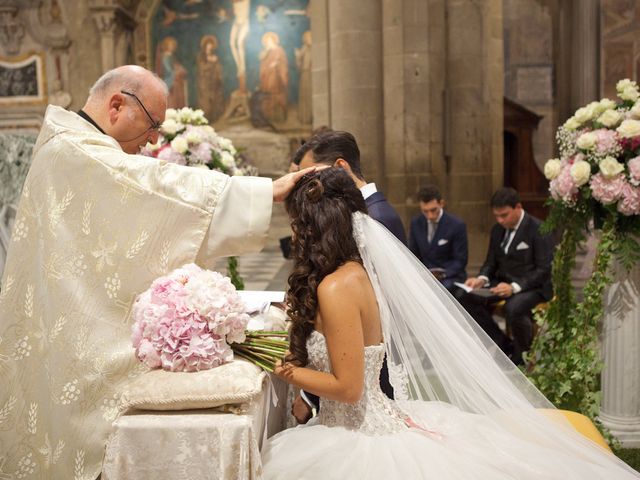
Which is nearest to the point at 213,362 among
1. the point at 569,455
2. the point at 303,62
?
the point at 569,455

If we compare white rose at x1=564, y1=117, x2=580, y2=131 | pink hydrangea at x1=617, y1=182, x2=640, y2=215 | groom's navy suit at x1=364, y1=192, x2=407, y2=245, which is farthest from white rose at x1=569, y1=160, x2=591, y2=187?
groom's navy suit at x1=364, y1=192, x2=407, y2=245

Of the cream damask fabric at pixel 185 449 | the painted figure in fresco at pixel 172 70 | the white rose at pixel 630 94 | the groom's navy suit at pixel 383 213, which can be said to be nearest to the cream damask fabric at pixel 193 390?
the cream damask fabric at pixel 185 449

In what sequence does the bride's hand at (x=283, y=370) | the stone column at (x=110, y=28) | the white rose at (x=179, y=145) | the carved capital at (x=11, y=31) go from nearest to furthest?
the bride's hand at (x=283, y=370), the white rose at (x=179, y=145), the stone column at (x=110, y=28), the carved capital at (x=11, y=31)

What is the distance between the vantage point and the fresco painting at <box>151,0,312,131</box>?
47.7 feet

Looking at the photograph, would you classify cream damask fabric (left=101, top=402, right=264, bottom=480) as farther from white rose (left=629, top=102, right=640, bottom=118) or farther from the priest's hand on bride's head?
white rose (left=629, top=102, right=640, bottom=118)

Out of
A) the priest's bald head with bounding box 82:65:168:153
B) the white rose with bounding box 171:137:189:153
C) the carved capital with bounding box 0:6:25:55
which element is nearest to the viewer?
the priest's bald head with bounding box 82:65:168:153

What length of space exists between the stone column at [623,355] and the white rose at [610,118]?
0.83 metres

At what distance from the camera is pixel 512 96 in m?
15.1

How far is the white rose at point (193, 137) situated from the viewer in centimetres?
510

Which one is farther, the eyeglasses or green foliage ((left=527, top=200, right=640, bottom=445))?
green foliage ((left=527, top=200, right=640, bottom=445))

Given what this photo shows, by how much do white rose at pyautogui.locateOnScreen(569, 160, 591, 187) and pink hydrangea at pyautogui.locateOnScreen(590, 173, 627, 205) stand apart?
0.05 metres

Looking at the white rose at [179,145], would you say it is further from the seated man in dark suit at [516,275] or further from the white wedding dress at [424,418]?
the white wedding dress at [424,418]

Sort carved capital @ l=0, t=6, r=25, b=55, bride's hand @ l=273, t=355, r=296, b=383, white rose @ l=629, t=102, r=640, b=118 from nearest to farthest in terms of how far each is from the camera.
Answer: bride's hand @ l=273, t=355, r=296, b=383 → white rose @ l=629, t=102, r=640, b=118 → carved capital @ l=0, t=6, r=25, b=55

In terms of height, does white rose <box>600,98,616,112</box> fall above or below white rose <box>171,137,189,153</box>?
above
